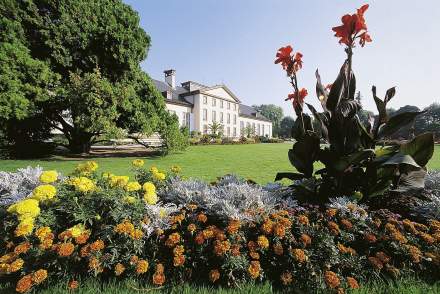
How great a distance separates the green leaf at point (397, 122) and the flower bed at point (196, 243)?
3.17 ft

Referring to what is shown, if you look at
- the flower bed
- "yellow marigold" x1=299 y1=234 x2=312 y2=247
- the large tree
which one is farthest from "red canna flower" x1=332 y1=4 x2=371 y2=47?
the large tree

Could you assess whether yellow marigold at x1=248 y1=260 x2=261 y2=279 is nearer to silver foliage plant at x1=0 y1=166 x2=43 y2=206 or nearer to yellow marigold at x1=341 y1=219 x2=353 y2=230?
yellow marigold at x1=341 y1=219 x2=353 y2=230

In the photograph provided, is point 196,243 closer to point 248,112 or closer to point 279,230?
point 279,230

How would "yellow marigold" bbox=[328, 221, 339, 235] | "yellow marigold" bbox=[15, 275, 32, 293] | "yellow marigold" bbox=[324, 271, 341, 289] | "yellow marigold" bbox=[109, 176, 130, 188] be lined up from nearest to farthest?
"yellow marigold" bbox=[15, 275, 32, 293] < "yellow marigold" bbox=[324, 271, 341, 289] < "yellow marigold" bbox=[328, 221, 339, 235] < "yellow marigold" bbox=[109, 176, 130, 188]

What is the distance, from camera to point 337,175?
2.95 metres

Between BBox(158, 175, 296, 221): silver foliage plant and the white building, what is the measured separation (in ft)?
114

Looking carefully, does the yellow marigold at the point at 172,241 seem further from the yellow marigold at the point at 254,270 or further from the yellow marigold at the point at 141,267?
the yellow marigold at the point at 254,270

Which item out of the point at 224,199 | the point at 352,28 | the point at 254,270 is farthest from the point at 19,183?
the point at 352,28

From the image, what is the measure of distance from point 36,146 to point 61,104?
2.82m

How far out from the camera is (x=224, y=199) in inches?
106

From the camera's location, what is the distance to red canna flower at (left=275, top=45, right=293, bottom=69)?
115 inches

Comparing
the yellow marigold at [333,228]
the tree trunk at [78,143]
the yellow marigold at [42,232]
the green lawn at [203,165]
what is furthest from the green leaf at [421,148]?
the tree trunk at [78,143]

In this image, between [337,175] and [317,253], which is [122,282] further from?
[337,175]

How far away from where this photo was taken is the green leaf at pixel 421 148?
2.74m
